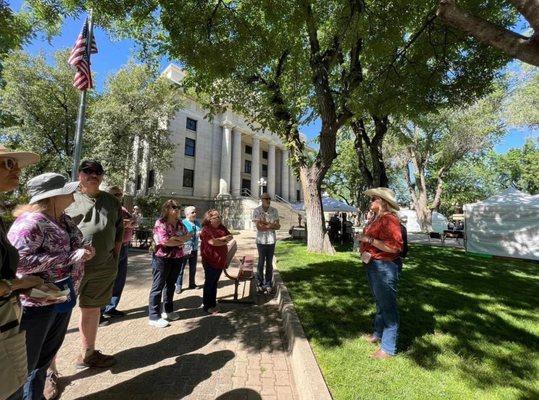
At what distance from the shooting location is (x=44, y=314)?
2.20 metres

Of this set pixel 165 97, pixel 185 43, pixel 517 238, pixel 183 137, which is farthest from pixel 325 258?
pixel 183 137

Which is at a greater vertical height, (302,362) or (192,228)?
(192,228)

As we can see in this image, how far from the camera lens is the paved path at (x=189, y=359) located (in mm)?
2961

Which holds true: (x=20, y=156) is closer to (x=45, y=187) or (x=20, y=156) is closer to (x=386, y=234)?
(x=45, y=187)

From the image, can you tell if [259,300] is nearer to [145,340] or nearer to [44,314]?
[145,340]

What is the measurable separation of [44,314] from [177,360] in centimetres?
182

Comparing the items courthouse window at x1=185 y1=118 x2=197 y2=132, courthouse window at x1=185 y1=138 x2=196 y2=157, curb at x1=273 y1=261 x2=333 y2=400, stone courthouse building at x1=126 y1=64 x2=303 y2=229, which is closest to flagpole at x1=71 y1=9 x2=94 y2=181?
curb at x1=273 y1=261 x2=333 y2=400

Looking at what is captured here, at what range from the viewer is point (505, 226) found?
43.1 ft

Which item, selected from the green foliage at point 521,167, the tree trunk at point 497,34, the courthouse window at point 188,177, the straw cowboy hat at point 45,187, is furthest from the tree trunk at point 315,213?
the green foliage at point 521,167

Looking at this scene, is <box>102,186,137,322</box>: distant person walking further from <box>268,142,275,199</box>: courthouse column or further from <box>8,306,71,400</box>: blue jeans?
<box>268,142,275,199</box>: courthouse column

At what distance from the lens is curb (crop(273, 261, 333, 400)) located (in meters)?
2.74

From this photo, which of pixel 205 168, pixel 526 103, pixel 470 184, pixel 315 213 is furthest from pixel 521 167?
pixel 315 213

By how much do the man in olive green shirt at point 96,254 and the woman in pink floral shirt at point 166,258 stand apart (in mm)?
1036

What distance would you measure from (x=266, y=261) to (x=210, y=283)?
165 centimetres
